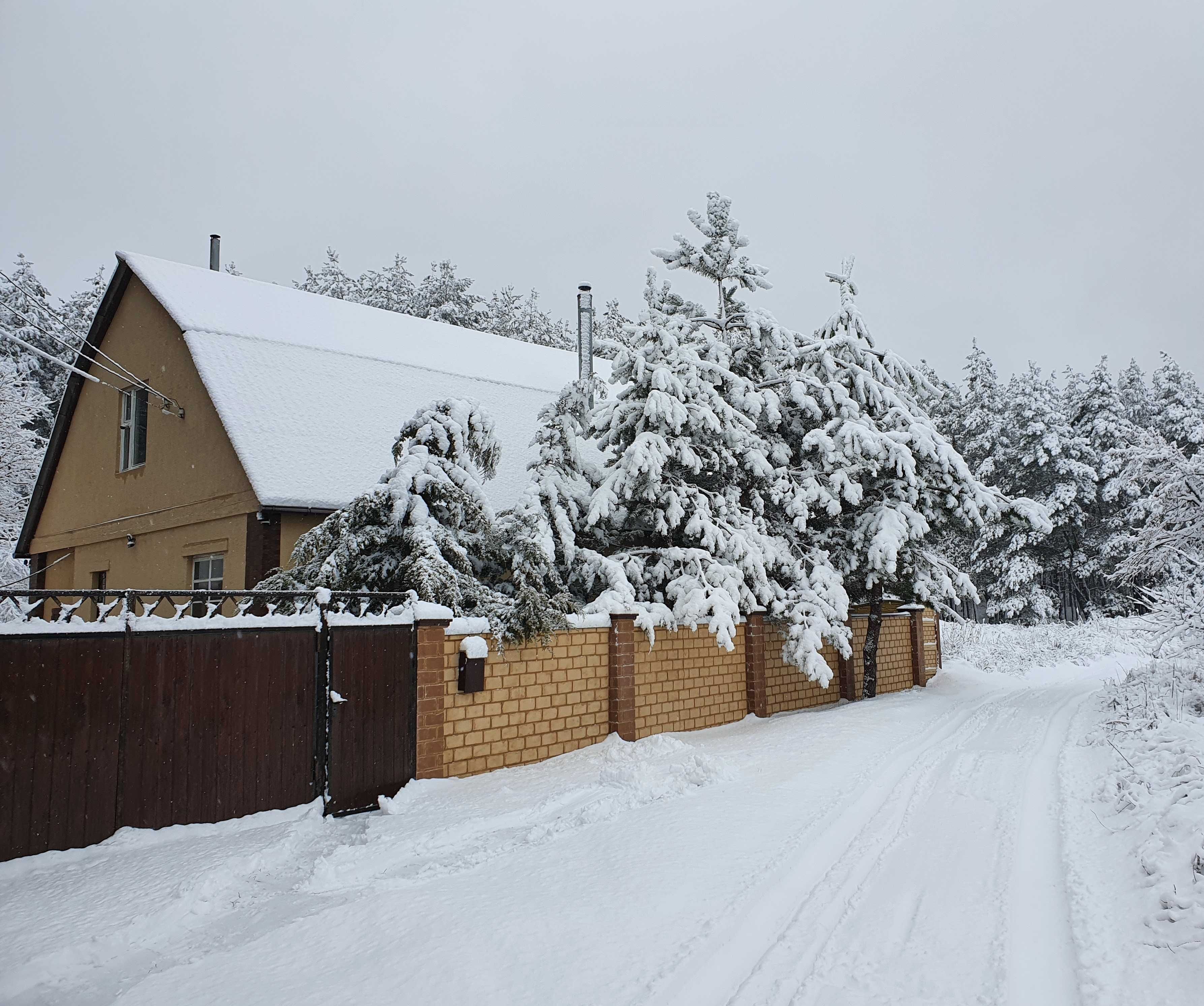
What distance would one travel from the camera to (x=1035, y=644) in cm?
2359

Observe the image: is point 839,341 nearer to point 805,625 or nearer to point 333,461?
point 805,625

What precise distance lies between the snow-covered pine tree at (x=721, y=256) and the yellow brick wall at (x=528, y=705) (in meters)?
7.27

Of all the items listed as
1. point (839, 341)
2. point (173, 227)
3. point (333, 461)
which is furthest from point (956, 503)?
point (173, 227)

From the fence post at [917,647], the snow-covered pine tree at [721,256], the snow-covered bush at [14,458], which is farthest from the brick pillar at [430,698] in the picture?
the snow-covered bush at [14,458]

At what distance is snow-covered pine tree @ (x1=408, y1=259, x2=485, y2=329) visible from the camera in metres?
33.3

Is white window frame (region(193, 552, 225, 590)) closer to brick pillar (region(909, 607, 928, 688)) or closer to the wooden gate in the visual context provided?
the wooden gate

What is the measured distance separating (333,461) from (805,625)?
23.3ft

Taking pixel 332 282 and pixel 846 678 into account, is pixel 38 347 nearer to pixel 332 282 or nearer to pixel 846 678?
pixel 332 282

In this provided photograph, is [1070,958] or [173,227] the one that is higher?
[173,227]

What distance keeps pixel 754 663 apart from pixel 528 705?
4369 mm

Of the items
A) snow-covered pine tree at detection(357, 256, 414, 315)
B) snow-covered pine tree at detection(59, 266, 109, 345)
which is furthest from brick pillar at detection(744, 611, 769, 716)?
snow-covered pine tree at detection(357, 256, 414, 315)

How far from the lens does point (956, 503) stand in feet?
44.2

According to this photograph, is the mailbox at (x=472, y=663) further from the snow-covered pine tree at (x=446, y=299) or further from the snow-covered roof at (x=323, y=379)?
the snow-covered pine tree at (x=446, y=299)

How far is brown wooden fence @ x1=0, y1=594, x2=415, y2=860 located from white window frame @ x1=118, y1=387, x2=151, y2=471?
967cm
